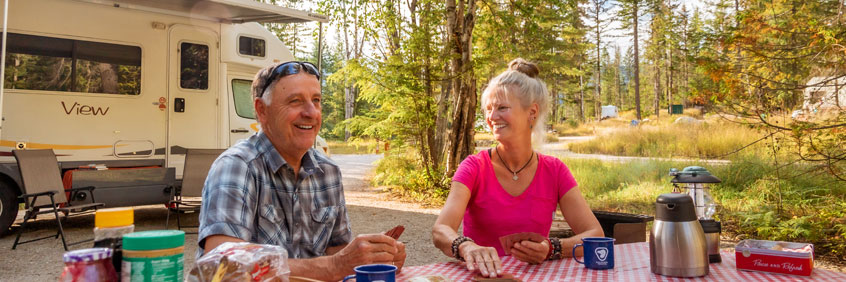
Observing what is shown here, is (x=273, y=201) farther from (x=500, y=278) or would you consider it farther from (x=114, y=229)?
(x=114, y=229)

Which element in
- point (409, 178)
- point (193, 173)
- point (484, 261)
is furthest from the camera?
point (409, 178)

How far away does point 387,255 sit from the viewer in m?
1.75

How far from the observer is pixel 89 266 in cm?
90

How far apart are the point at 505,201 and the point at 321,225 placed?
0.88 m

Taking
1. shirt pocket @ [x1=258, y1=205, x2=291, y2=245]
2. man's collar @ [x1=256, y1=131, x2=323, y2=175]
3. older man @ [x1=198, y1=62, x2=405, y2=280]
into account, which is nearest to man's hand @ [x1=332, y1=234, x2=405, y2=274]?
older man @ [x1=198, y1=62, x2=405, y2=280]

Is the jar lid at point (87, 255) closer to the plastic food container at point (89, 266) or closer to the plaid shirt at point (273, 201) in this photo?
the plastic food container at point (89, 266)

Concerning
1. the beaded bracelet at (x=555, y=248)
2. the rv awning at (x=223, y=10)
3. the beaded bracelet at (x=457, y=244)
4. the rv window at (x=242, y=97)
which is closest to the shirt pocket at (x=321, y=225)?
the beaded bracelet at (x=457, y=244)

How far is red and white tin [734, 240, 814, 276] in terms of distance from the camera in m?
1.85

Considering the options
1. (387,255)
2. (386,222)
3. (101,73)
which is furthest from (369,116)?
(387,255)

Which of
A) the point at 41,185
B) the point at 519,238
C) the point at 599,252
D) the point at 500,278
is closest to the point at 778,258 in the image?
the point at 599,252

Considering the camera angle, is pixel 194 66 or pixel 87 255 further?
pixel 194 66

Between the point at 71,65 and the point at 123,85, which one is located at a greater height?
the point at 71,65

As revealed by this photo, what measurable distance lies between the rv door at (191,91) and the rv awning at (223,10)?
20 centimetres

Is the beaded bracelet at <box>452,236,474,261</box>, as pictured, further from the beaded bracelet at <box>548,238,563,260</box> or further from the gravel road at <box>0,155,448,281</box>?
the gravel road at <box>0,155,448,281</box>
